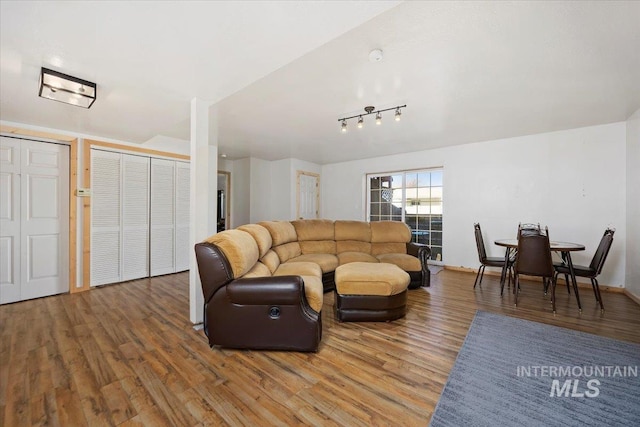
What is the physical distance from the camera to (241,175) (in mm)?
6125

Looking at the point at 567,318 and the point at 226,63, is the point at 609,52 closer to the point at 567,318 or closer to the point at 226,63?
the point at 567,318

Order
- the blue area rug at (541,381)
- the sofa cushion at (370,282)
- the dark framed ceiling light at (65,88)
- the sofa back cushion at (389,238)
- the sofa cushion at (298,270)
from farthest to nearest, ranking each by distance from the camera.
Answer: the sofa back cushion at (389,238) < the sofa cushion at (298,270) < the sofa cushion at (370,282) < the dark framed ceiling light at (65,88) < the blue area rug at (541,381)

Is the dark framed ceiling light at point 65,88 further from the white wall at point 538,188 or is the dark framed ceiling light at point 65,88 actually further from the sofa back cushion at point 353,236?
the white wall at point 538,188

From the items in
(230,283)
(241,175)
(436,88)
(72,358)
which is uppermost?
(436,88)

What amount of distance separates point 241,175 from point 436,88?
15.5 feet

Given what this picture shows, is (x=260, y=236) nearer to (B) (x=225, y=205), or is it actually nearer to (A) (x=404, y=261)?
(A) (x=404, y=261)

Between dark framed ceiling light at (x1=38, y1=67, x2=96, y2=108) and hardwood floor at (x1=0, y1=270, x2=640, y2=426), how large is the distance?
2183 mm

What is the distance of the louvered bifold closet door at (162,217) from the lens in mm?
4266

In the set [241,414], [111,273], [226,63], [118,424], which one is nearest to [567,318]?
[241,414]

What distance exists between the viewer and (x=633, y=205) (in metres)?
3.32

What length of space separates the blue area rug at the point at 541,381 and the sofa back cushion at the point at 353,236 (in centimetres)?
214

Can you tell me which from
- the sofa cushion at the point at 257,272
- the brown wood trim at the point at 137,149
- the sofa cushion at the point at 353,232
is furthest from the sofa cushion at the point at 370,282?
the brown wood trim at the point at 137,149

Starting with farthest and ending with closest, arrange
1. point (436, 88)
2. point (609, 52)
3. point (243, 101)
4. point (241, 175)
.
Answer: point (241, 175)
point (243, 101)
point (436, 88)
point (609, 52)

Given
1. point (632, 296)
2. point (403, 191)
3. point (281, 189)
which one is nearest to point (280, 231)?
point (281, 189)
